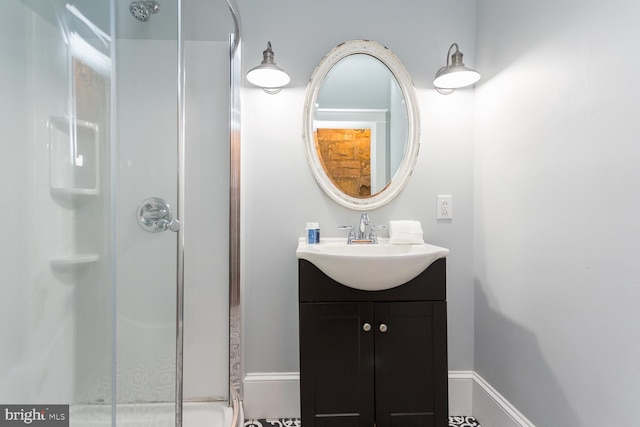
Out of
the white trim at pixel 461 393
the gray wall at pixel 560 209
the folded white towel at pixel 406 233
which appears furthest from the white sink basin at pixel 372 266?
the white trim at pixel 461 393

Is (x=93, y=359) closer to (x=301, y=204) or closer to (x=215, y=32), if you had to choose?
(x=301, y=204)

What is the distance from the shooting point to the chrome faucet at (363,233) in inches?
62.2

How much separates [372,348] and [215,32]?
1.54 meters

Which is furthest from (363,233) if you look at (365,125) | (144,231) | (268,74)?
(144,231)

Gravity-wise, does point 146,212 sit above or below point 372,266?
above

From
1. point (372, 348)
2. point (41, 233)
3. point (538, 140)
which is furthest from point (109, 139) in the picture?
point (538, 140)

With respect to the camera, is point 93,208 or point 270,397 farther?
A: point 270,397

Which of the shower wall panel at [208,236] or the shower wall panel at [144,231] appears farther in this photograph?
the shower wall panel at [208,236]

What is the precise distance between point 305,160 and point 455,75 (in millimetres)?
783

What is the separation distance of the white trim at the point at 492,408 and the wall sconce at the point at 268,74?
1701 mm

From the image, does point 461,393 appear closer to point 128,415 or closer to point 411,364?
point 411,364

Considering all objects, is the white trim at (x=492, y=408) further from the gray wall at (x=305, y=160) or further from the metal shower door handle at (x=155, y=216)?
Answer: the metal shower door handle at (x=155, y=216)

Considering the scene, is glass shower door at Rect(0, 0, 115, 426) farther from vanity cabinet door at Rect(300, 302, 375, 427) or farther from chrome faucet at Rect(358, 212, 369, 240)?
chrome faucet at Rect(358, 212, 369, 240)

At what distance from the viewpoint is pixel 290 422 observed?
157cm
